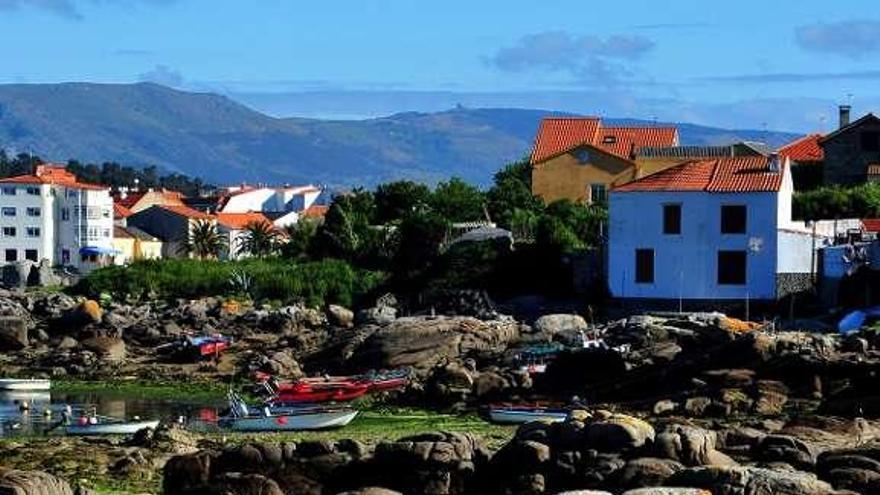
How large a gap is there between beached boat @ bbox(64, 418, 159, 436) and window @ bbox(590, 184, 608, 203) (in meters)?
41.1

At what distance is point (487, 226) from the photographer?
253ft

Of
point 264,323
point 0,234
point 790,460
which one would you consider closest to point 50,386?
point 264,323

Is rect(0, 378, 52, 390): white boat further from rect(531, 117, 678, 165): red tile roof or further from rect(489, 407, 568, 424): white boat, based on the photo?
→ rect(531, 117, 678, 165): red tile roof

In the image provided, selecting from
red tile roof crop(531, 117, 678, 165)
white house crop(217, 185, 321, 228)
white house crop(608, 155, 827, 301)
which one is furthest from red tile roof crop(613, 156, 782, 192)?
white house crop(217, 185, 321, 228)

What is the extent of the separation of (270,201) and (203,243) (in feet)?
239

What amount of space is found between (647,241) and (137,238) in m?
72.8

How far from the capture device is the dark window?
77688mm

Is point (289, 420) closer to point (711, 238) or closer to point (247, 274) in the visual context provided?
point (711, 238)

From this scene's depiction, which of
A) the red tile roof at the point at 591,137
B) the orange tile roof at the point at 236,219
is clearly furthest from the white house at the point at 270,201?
the red tile roof at the point at 591,137

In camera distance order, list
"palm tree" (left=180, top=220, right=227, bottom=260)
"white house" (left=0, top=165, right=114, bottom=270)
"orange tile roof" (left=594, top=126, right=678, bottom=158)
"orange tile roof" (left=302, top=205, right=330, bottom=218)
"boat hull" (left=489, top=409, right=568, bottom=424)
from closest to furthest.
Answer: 1. "boat hull" (left=489, top=409, right=568, bottom=424)
2. "orange tile roof" (left=594, top=126, right=678, bottom=158)
3. "palm tree" (left=180, top=220, right=227, bottom=260)
4. "white house" (left=0, top=165, right=114, bottom=270)
5. "orange tile roof" (left=302, top=205, right=330, bottom=218)

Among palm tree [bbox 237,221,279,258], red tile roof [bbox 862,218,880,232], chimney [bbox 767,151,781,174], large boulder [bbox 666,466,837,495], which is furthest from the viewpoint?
palm tree [bbox 237,221,279,258]

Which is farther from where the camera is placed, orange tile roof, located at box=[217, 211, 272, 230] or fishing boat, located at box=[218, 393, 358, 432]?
orange tile roof, located at box=[217, 211, 272, 230]

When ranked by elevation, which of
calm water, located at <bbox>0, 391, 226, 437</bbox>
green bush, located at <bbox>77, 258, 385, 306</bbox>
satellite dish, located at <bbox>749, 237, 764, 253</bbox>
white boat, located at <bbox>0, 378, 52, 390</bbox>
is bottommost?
calm water, located at <bbox>0, 391, 226, 437</bbox>

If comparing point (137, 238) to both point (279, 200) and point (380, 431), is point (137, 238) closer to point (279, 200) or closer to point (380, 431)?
point (279, 200)
